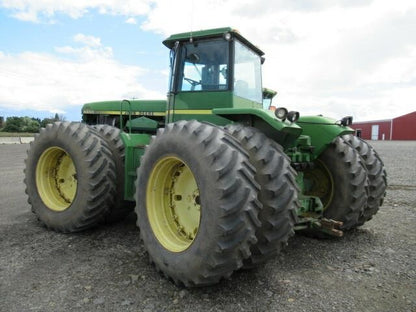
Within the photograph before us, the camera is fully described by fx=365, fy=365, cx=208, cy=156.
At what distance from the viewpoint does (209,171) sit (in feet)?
9.62

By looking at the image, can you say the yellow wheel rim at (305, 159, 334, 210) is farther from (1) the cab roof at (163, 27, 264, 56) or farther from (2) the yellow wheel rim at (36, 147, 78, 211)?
(2) the yellow wheel rim at (36, 147, 78, 211)

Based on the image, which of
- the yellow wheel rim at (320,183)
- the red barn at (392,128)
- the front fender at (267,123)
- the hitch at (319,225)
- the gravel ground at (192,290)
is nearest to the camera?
the gravel ground at (192,290)

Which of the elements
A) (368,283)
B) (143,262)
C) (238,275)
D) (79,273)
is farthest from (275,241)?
(79,273)

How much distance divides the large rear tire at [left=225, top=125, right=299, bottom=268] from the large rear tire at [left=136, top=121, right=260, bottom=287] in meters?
0.16

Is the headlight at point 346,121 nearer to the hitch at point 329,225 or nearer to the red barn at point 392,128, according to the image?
the hitch at point 329,225

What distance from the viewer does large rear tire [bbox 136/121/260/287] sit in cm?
282

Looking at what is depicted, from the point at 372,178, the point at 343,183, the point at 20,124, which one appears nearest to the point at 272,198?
the point at 343,183

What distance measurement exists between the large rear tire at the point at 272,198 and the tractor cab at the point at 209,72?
1179 millimetres

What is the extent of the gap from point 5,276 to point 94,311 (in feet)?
3.98

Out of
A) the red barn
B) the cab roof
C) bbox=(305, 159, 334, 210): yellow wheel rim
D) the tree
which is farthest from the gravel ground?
the red barn

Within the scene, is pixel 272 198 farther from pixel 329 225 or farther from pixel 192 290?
pixel 329 225

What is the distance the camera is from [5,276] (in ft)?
11.4

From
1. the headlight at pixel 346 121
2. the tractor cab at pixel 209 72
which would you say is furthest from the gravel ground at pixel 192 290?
the tractor cab at pixel 209 72

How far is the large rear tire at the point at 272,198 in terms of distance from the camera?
303 centimetres
